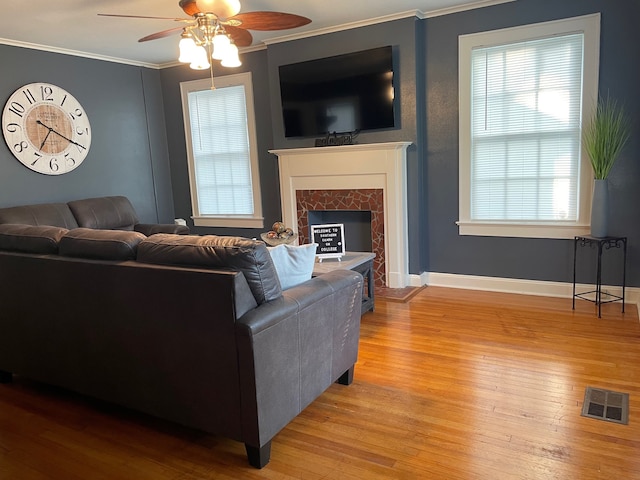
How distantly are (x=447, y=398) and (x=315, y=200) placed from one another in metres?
2.87

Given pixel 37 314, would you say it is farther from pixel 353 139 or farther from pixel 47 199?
pixel 353 139

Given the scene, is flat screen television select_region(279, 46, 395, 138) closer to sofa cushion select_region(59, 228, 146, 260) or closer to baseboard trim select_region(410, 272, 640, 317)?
baseboard trim select_region(410, 272, 640, 317)

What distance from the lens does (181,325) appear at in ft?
6.95

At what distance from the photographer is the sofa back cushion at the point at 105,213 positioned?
193 inches

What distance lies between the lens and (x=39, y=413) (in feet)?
8.64

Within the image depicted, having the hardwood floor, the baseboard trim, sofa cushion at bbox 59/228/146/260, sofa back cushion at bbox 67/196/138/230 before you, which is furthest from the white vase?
sofa back cushion at bbox 67/196/138/230

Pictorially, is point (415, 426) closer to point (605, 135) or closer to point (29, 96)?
point (605, 135)

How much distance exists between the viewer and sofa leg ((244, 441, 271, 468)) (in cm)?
209

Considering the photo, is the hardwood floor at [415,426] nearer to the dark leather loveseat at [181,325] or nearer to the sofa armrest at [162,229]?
the dark leather loveseat at [181,325]

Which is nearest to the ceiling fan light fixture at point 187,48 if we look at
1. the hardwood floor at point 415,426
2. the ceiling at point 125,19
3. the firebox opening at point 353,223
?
the ceiling at point 125,19

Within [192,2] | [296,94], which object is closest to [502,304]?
[296,94]

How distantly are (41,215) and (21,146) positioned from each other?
0.78m

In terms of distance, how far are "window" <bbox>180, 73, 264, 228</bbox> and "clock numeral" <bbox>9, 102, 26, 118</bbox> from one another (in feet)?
6.02

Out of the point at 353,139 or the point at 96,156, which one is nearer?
the point at 353,139
